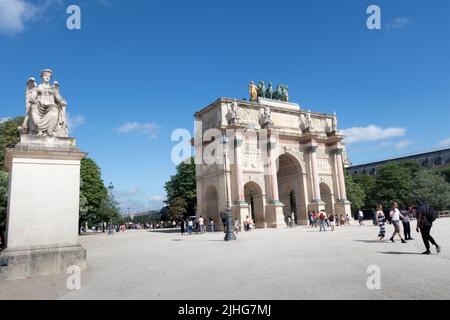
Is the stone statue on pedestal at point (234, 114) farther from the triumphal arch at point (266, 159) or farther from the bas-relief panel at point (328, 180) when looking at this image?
the bas-relief panel at point (328, 180)

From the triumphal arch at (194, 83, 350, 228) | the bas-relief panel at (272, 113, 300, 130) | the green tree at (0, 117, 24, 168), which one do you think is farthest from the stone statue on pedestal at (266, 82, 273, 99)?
the green tree at (0, 117, 24, 168)

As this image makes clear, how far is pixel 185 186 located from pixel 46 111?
4833 centimetres

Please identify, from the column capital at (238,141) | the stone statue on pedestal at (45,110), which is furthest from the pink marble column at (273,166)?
the stone statue on pedestal at (45,110)

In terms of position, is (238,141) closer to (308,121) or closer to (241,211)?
(241,211)

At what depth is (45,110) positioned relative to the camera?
1026 centimetres

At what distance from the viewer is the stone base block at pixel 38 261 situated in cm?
868

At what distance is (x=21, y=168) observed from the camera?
9.45 meters

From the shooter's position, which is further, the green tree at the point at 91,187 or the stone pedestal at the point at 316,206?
the green tree at the point at 91,187

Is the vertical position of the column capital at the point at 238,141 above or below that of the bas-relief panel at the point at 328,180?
above

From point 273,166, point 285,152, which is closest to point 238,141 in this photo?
point 273,166

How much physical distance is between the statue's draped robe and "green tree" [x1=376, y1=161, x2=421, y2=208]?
220 feet

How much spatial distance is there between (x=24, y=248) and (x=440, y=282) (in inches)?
378

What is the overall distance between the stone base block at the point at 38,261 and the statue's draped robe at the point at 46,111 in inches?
131
